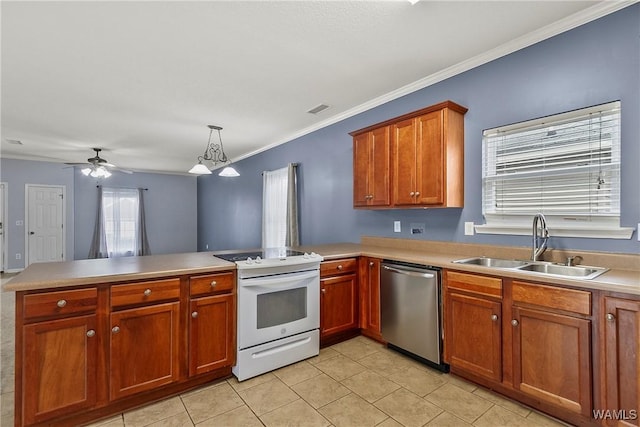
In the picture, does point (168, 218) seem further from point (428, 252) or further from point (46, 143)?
point (428, 252)

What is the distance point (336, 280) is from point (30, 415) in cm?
223

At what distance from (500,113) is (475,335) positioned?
5.91ft

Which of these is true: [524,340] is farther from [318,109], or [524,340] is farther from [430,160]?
[318,109]

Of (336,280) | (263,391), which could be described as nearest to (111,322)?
(263,391)

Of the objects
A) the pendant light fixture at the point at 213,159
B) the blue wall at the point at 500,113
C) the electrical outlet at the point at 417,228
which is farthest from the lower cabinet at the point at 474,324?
the pendant light fixture at the point at 213,159

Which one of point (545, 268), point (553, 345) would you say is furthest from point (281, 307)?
point (545, 268)

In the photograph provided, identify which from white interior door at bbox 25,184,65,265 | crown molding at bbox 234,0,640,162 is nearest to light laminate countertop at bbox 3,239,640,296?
crown molding at bbox 234,0,640,162

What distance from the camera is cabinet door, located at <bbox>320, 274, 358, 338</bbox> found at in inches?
113

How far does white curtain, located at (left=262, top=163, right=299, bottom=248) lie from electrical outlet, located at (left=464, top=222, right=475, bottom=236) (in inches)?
103

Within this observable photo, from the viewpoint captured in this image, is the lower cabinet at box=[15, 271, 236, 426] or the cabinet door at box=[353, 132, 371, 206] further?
the cabinet door at box=[353, 132, 371, 206]

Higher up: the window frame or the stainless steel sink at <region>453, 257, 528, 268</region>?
the window frame

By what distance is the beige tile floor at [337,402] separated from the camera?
6.13 ft

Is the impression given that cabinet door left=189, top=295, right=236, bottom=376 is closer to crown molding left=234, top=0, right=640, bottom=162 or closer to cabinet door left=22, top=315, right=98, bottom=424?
cabinet door left=22, top=315, right=98, bottom=424

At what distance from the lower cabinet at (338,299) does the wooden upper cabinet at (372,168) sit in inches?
27.8
